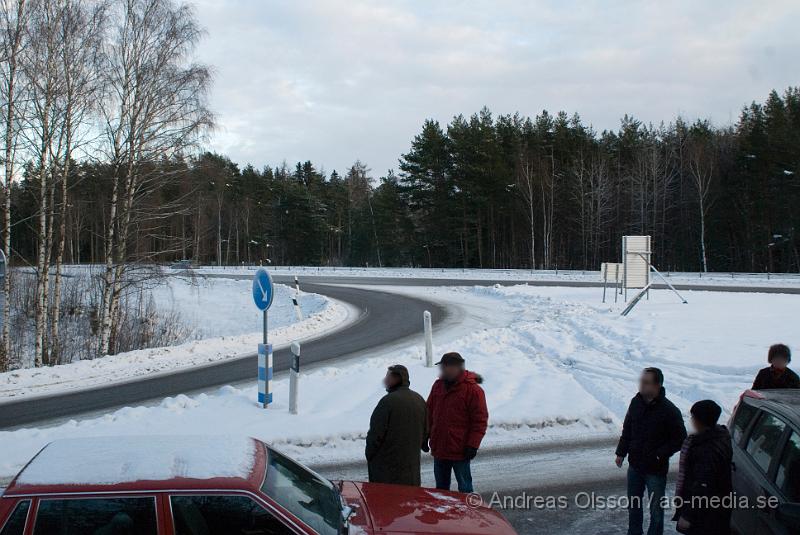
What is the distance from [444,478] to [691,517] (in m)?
2.16

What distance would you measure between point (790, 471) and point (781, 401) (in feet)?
2.72

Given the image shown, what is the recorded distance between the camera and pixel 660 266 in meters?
60.2

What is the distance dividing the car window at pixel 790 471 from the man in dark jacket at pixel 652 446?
2.70ft

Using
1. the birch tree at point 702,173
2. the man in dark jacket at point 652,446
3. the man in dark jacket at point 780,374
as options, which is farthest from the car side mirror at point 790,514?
the birch tree at point 702,173

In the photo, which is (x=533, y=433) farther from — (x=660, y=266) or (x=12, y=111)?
(x=660, y=266)

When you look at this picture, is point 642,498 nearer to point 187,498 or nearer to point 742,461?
point 742,461

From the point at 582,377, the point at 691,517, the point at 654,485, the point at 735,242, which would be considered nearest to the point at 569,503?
the point at 654,485

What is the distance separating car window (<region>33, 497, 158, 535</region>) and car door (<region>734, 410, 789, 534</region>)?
4.06m

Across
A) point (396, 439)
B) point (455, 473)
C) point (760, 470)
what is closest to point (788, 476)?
point (760, 470)

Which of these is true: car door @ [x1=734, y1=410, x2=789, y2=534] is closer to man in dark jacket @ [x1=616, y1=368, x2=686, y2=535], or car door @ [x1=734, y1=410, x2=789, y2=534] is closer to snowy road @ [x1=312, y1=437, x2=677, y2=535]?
man in dark jacket @ [x1=616, y1=368, x2=686, y2=535]

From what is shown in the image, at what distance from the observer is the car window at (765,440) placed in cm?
461

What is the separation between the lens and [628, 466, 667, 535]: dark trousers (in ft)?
16.8

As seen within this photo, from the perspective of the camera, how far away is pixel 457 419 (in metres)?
5.58

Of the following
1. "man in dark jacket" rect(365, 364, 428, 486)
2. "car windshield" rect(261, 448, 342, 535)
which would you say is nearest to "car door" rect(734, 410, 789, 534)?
"man in dark jacket" rect(365, 364, 428, 486)
